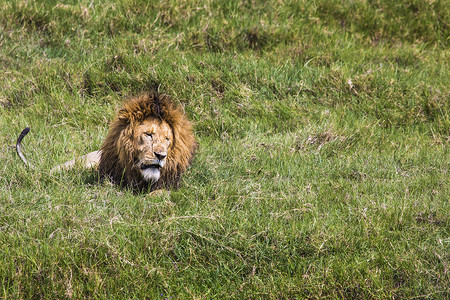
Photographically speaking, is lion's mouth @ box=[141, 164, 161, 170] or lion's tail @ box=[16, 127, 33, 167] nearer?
lion's mouth @ box=[141, 164, 161, 170]

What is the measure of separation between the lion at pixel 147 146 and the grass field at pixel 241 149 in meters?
0.18

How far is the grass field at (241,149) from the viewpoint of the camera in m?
3.43

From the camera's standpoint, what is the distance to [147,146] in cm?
421

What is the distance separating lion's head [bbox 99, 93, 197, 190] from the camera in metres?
4.25

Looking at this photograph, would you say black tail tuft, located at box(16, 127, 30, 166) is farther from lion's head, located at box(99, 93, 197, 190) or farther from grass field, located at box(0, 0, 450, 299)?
lion's head, located at box(99, 93, 197, 190)

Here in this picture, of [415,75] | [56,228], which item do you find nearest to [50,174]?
[56,228]

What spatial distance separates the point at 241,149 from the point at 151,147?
145 centimetres

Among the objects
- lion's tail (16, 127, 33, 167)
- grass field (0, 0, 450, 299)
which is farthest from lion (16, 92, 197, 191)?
lion's tail (16, 127, 33, 167)

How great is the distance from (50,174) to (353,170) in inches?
110

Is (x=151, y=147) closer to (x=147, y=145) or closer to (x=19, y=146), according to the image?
(x=147, y=145)

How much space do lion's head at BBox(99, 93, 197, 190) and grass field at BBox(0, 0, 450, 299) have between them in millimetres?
188

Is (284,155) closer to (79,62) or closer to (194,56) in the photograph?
(194,56)

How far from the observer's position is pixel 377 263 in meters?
3.50

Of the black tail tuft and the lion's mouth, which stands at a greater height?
the lion's mouth
